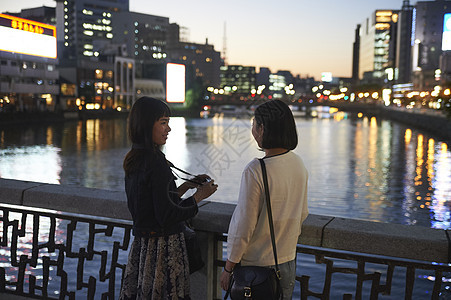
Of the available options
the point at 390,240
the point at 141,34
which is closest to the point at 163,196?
the point at 390,240

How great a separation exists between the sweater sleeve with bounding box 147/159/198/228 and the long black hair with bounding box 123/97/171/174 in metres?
0.11

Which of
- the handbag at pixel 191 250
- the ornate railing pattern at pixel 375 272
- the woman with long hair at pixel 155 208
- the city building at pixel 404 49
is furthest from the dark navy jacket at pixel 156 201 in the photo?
the city building at pixel 404 49

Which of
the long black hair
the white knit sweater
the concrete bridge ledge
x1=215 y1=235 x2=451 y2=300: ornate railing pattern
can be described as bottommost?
x1=215 y1=235 x2=451 y2=300: ornate railing pattern

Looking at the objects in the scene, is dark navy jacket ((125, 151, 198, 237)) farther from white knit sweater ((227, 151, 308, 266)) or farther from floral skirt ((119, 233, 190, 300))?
white knit sweater ((227, 151, 308, 266))

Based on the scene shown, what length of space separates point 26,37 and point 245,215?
7833cm

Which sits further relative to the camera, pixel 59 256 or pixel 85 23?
pixel 85 23

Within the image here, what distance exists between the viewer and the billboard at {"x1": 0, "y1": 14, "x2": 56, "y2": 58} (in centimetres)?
7031

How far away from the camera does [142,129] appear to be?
9.36 ft

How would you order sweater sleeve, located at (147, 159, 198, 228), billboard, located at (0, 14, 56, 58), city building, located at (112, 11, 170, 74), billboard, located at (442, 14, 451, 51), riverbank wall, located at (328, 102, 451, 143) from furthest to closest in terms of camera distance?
city building, located at (112, 11, 170, 74), billboard, located at (0, 14, 56, 58), billboard, located at (442, 14, 451, 51), riverbank wall, located at (328, 102, 451, 143), sweater sleeve, located at (147, 159, 198, 228)

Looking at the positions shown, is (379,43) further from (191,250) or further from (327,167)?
(191,250)

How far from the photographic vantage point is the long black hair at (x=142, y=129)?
2.84 metres

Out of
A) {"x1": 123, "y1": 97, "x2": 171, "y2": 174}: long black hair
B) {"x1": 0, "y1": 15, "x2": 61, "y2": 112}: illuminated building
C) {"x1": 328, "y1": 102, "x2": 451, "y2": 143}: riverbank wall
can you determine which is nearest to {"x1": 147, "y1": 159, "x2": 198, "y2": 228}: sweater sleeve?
{"x1": 123, "y1": 97, "x2": 171, "y2": 174}: long black hair

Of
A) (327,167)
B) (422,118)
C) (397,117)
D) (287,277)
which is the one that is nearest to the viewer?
(287,277)

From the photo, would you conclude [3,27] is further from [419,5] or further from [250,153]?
[419,5]
